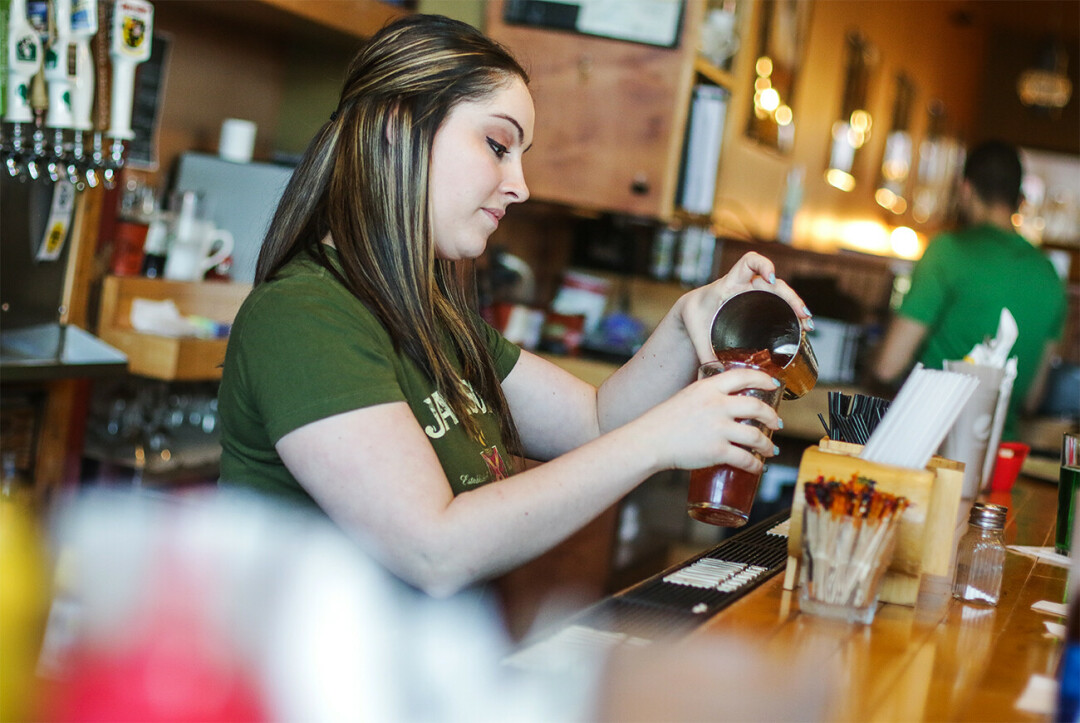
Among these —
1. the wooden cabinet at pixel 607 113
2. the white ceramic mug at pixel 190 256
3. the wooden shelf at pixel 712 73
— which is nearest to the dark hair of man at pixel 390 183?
the white ceramic mug at pixel 190 256

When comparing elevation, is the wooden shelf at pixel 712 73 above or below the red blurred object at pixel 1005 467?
above

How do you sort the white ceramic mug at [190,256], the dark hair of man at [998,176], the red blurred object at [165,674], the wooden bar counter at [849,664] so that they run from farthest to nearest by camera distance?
1. the dark hair of man at [998,176]
2. the white ceramic mug at [190,256]
3. the red blurred object at [165,674]
4. the wooden bar counter at [849,664]

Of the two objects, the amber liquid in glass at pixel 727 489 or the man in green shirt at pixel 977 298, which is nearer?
the amber liquid in glass at pixel 727 489

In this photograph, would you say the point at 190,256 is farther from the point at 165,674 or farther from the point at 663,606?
the point at 663,606

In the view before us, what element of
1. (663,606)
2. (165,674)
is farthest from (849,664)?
(165,674)

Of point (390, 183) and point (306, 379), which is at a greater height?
point (390, 183)

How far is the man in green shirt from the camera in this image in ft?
10.1

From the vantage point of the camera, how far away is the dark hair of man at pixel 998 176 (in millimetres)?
3256

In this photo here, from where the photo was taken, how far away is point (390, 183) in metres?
1.30

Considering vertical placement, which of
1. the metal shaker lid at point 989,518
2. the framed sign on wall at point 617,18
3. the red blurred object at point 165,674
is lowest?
the red blurred object at point 165,674

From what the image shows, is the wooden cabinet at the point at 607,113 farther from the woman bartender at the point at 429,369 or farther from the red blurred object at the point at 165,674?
the red blurred object at the point at 165,674

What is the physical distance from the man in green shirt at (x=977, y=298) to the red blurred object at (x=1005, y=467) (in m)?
0.92

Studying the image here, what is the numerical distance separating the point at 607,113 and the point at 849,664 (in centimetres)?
236

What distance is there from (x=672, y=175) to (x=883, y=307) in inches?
48.3
